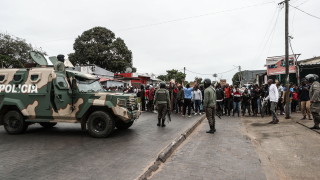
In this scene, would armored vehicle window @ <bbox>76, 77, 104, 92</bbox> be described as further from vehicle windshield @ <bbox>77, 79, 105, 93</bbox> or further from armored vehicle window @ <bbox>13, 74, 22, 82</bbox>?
armored vehicle window @ <bbox>13, 74, 22, 82</bbox>

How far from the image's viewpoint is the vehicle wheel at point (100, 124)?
796cm

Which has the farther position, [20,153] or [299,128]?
[299,128]

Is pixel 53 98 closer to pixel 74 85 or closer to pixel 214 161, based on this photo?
pixel 74 85

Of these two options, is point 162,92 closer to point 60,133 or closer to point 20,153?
point 60,133

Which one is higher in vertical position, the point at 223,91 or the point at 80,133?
the point at 223,91

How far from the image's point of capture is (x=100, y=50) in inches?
1804

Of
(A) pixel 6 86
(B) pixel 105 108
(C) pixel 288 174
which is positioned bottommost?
(C) pixel 288 174

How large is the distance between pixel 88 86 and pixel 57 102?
112 cm

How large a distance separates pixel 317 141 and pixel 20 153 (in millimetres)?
7873

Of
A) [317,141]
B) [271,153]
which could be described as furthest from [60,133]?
[317,141]

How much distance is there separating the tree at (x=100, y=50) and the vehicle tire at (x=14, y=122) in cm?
3720

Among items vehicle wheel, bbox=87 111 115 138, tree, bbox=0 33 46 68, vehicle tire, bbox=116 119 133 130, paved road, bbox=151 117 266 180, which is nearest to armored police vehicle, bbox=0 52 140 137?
vehicle wheel, bbox=87 111 115 138

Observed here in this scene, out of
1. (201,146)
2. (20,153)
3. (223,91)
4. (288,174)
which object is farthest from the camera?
(223,91)

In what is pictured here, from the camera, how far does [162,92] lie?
10.2m
